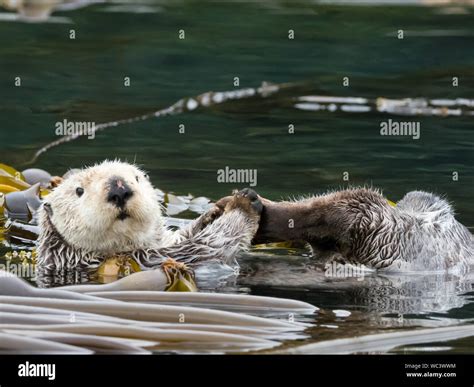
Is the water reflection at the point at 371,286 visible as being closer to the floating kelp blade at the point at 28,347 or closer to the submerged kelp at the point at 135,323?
the submerged kelp at the point at 135,323

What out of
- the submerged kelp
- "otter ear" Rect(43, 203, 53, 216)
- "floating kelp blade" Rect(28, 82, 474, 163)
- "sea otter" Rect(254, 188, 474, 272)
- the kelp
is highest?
"floating kelp blade" Rect(28, 82, 474, 163)

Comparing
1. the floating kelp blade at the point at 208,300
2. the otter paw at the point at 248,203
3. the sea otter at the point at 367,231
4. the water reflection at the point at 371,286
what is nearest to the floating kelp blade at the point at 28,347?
the floating kelp blade at the point at 208,300

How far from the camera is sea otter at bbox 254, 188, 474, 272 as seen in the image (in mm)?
7570

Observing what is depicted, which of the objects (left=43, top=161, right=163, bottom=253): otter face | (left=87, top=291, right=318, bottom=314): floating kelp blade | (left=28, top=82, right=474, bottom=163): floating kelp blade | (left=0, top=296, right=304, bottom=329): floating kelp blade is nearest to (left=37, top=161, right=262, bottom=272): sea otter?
(left=43, top=161, right=163, bottom=253): otter face

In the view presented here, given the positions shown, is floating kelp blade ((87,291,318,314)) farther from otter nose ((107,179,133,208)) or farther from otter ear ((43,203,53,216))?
otter ear ((43,203,53,216))

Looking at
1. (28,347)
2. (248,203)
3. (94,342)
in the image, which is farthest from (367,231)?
(28,347)

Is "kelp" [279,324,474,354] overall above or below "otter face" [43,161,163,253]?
below

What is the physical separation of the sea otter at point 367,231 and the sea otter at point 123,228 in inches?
8.3

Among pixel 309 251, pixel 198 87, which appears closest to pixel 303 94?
pixel 198 87

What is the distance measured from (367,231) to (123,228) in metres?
1.66

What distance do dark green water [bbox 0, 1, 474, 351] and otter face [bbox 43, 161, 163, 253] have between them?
39.3 inches

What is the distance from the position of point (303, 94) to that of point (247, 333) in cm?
715

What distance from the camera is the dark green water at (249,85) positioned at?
1066 centimetres

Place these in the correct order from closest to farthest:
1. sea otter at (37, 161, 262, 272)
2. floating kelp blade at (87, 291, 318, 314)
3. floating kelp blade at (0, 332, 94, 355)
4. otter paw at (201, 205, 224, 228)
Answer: floating kelp blade at (0, 332, 94, 355) → floating kelp blade at (87, 291, 318, 314) → sea otter at (37, 161, 262, 272) → otter paw at (201, 205, 224, 228)
